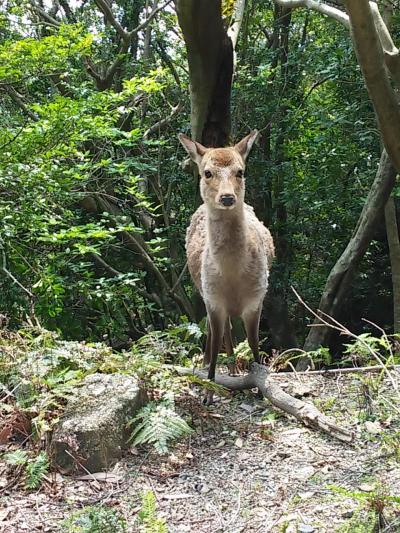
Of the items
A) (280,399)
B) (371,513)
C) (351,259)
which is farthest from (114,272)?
(371,513)

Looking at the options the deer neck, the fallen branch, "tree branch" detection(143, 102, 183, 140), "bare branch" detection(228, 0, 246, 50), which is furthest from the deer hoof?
"tree branch" detection(143, 102, 183, 140)

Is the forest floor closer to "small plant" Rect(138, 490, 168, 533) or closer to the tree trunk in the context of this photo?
"small plant" Rect(138, 490, 168, 533)

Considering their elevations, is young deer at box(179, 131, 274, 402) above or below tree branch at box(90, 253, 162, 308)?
above

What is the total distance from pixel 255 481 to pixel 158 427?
2.18 ft

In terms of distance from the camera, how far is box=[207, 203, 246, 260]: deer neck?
5.08 meters

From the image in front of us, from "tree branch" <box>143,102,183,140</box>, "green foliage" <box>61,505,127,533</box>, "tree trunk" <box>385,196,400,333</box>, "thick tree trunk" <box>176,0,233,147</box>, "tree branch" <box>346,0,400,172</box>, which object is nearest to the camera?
"green foliage" <box>61,505,127,533</box>

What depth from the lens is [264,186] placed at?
12.6m

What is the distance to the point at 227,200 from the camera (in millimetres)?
4867

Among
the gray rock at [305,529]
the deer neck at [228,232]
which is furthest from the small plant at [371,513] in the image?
the deer neck at [228,232]

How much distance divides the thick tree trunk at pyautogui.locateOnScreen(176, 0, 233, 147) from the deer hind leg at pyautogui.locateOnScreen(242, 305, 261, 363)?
3414mm

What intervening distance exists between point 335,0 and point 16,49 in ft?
18.7

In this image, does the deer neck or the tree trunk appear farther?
the tree trunk

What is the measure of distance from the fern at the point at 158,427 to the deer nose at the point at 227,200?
64.1 inches

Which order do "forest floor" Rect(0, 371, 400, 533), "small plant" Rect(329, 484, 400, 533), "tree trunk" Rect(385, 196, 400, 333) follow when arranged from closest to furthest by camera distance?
"small plant" Rect(329, 484, 400, 533) < "forest floor" Rect(0, 371, 400, 533) < "tree trunk" Rect(385, 196, 400, 333)
